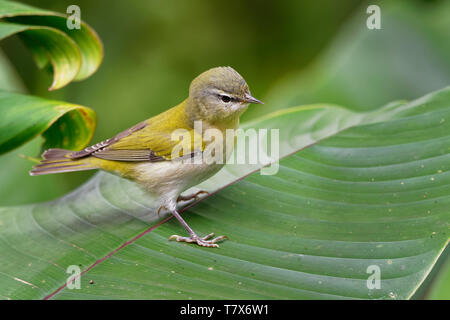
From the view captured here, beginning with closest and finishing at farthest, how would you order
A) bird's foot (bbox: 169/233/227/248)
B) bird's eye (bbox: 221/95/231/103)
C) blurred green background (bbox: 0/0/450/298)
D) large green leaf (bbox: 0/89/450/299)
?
large green leaf (bbox: 0/89/450/299), bird's foot (bbox: 169/233/227/248), bird's eye (bbox: 221/95/231/103), blurred green background (bbox: 0/0/450/298)

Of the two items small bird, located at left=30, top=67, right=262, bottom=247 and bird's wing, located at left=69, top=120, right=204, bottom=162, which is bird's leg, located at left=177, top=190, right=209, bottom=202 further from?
bird's wing, located at left=69, top=120, right=204, bottom=162

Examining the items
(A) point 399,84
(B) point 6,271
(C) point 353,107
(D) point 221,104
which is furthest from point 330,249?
(A) point 399,84

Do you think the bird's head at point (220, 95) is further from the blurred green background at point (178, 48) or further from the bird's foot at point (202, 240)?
the blurred green background at point (178, 48)

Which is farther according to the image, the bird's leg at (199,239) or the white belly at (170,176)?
the white belly at (170,176)

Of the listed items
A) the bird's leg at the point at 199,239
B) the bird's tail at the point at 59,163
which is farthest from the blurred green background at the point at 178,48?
the bird's leg at the point at 199,239

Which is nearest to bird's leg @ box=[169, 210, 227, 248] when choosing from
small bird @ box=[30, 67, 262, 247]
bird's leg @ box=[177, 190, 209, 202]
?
small bird @ box=[30, 67, 262, 247]

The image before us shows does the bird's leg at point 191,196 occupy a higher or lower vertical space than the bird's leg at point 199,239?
higher

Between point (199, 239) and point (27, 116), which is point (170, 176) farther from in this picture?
point (27, 116)
